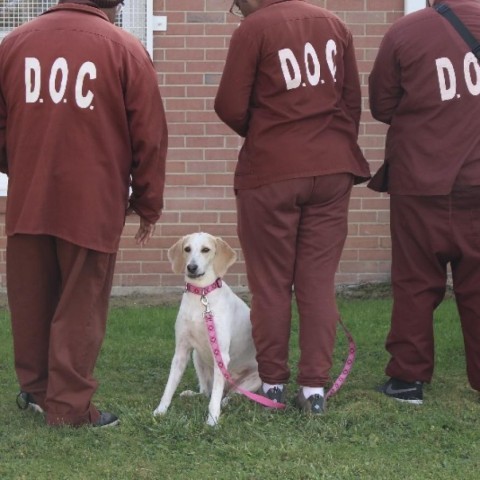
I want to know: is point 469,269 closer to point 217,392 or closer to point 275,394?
point 275,394

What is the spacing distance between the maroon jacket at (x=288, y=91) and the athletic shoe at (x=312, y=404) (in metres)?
1.06

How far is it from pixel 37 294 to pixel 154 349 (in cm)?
185

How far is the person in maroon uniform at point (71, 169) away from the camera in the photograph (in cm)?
429

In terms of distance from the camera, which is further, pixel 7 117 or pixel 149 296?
pixel 149 296

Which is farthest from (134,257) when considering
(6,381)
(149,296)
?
(6,381)

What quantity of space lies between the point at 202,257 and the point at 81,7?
132 cm

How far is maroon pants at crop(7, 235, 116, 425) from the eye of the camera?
4414 millimetres

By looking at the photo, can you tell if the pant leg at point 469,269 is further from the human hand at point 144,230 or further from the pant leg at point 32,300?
the pant leg at point 32,300

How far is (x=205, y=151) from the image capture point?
7797 millimetres

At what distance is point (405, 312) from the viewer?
5.06 metres

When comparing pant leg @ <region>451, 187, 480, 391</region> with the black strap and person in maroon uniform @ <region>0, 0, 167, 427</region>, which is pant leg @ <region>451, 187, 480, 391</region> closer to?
the black strap

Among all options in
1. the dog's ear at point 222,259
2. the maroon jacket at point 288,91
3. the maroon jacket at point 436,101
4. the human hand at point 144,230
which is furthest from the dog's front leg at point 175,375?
the maroon jacket at point 436,101

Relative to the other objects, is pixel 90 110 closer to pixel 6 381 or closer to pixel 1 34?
pixel 6 381

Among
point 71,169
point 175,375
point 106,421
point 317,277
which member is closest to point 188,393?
point 175,375
